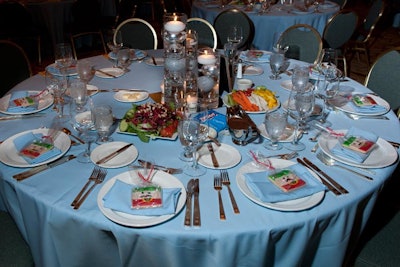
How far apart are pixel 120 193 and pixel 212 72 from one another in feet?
3.06

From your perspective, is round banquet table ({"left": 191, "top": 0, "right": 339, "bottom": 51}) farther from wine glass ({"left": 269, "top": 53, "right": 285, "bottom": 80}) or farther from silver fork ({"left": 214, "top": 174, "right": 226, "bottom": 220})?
silver fork ({"left": 214, "top": 174, "right": 226, "bottom": 220})

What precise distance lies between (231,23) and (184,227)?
3103 mm

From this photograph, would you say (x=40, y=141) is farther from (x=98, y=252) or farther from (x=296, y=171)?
(x=296, y=171)

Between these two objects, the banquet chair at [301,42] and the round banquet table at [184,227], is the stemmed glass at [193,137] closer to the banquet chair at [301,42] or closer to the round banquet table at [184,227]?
the round banquet table at [184,227]

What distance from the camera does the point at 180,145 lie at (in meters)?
1.58

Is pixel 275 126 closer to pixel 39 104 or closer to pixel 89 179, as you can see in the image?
pixel 89 179

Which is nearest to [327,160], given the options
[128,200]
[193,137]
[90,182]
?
[193,137]

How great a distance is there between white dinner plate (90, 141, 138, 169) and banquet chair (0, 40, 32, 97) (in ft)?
4.66

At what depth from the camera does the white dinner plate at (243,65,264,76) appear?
2.40 meters

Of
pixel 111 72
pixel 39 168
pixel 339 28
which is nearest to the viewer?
pixel 39 168

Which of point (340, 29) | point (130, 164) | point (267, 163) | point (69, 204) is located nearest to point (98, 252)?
point (69, 204)

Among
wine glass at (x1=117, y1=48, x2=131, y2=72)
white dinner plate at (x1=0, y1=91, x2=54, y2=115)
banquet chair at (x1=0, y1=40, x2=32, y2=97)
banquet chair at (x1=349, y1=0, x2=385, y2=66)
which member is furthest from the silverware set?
banquet chair at (x1=349, y1=0, x2=385, y2=66)

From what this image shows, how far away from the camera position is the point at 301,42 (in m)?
3.15

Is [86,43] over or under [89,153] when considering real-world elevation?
under
